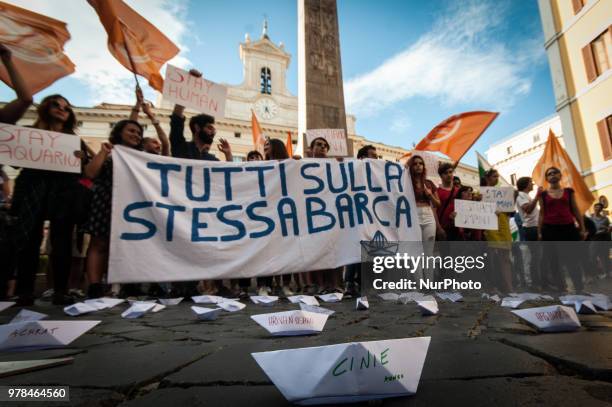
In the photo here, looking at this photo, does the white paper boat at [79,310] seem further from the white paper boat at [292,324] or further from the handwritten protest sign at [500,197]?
the handwritten protest sign at [500,197]

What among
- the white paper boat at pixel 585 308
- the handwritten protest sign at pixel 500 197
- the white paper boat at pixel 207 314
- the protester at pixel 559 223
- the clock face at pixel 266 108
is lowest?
the white paper boat at pixel 585 308

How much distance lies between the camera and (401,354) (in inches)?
34.9

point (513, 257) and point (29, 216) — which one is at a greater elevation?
point (29, 216)

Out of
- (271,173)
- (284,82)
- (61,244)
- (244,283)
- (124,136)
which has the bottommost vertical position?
(244,283)

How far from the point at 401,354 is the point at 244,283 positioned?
3.72 metres

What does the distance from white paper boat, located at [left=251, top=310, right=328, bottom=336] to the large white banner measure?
40.0 inches

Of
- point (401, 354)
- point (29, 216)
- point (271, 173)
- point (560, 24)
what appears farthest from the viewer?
point (560, 24)

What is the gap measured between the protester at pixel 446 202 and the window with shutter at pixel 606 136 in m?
10.2

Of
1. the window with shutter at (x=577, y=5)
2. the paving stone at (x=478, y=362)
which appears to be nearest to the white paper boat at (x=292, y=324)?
the paving stone at (x=478, y=362)

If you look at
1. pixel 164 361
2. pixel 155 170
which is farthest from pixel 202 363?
pixel 155 170

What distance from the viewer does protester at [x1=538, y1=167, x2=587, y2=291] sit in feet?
14.6

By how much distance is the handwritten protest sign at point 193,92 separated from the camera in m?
3.33

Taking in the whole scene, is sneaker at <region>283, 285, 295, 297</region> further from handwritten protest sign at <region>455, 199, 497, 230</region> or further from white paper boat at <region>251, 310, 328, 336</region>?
white paper boat at <region>251, 310, 328, 336</region>

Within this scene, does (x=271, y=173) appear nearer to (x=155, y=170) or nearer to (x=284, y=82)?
(x=155, y=170)
